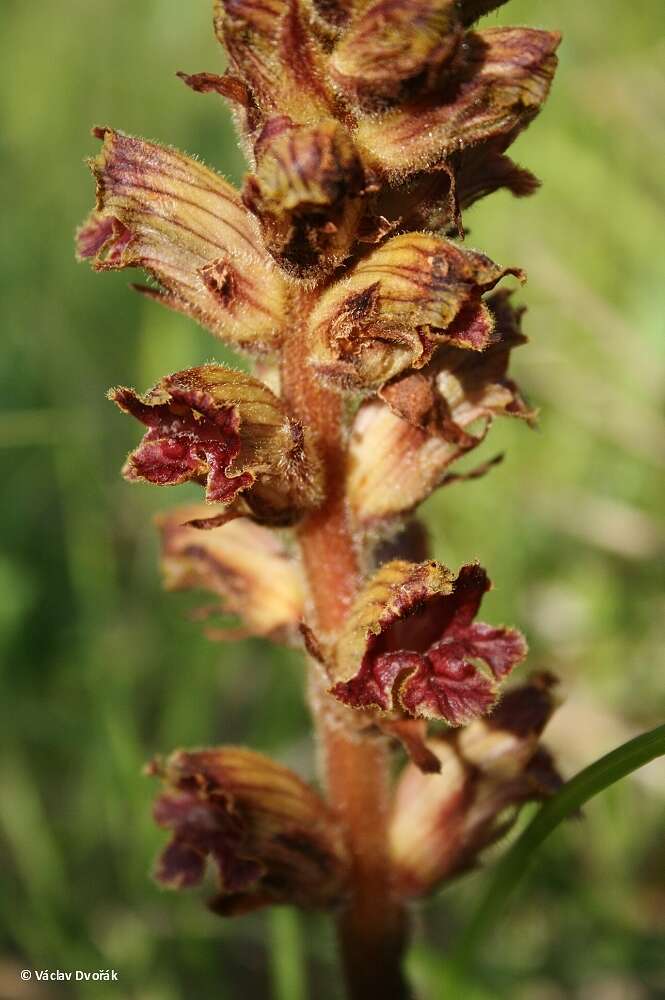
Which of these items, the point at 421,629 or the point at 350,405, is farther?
the point at 350,405

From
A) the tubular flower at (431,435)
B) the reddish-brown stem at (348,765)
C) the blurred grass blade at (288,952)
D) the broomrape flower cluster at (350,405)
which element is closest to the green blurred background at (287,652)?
the blurred grass blade at (288,952)

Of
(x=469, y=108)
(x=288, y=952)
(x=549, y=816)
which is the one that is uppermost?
(x=469, y=108)

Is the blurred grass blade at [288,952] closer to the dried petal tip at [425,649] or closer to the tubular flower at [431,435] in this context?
the dried petal tip at [425,649]

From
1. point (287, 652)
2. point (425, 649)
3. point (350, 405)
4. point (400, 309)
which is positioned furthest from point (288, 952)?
point (400, 309)

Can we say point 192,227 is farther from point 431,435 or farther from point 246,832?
point 246,832

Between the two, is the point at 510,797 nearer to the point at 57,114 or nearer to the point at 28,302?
the point at 28,302

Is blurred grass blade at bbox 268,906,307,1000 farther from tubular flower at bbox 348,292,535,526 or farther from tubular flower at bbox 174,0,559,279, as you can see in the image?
tubular flower at bbox 174,0,559,279
